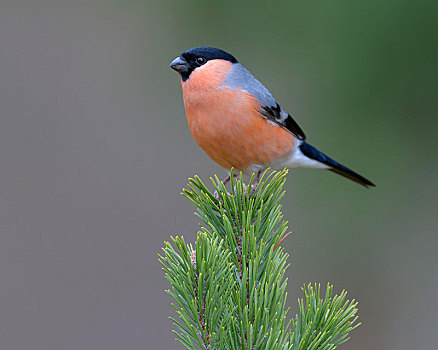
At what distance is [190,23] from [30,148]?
1.85 m

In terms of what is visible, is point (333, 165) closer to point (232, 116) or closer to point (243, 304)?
point (232, 116)

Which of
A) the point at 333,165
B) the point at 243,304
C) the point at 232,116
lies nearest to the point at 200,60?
the point at 232,116

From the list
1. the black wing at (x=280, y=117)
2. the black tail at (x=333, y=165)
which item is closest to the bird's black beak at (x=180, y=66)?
the black wing at (x=280, y=117)

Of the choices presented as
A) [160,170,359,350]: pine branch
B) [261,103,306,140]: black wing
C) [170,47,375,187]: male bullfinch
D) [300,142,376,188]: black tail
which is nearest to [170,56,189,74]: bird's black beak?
[170,47,375,187]: male bullfinch

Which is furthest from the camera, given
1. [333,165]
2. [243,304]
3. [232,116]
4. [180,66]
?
[333,165]

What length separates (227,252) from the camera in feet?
4.56

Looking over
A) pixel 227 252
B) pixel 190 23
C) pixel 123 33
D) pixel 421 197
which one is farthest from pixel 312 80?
pixel 227 252

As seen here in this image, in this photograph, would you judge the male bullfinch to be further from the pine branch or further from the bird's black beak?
the pine branch

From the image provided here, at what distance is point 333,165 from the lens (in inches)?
131

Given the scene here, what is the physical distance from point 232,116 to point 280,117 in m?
0.46

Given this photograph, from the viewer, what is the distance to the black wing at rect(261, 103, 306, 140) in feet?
9.07

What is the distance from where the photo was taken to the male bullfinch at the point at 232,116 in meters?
2.51

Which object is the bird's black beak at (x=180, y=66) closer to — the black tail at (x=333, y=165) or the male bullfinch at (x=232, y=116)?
the male bullfinch at (x=232, y=116)

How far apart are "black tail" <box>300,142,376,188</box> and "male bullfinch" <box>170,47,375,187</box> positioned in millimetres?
203
